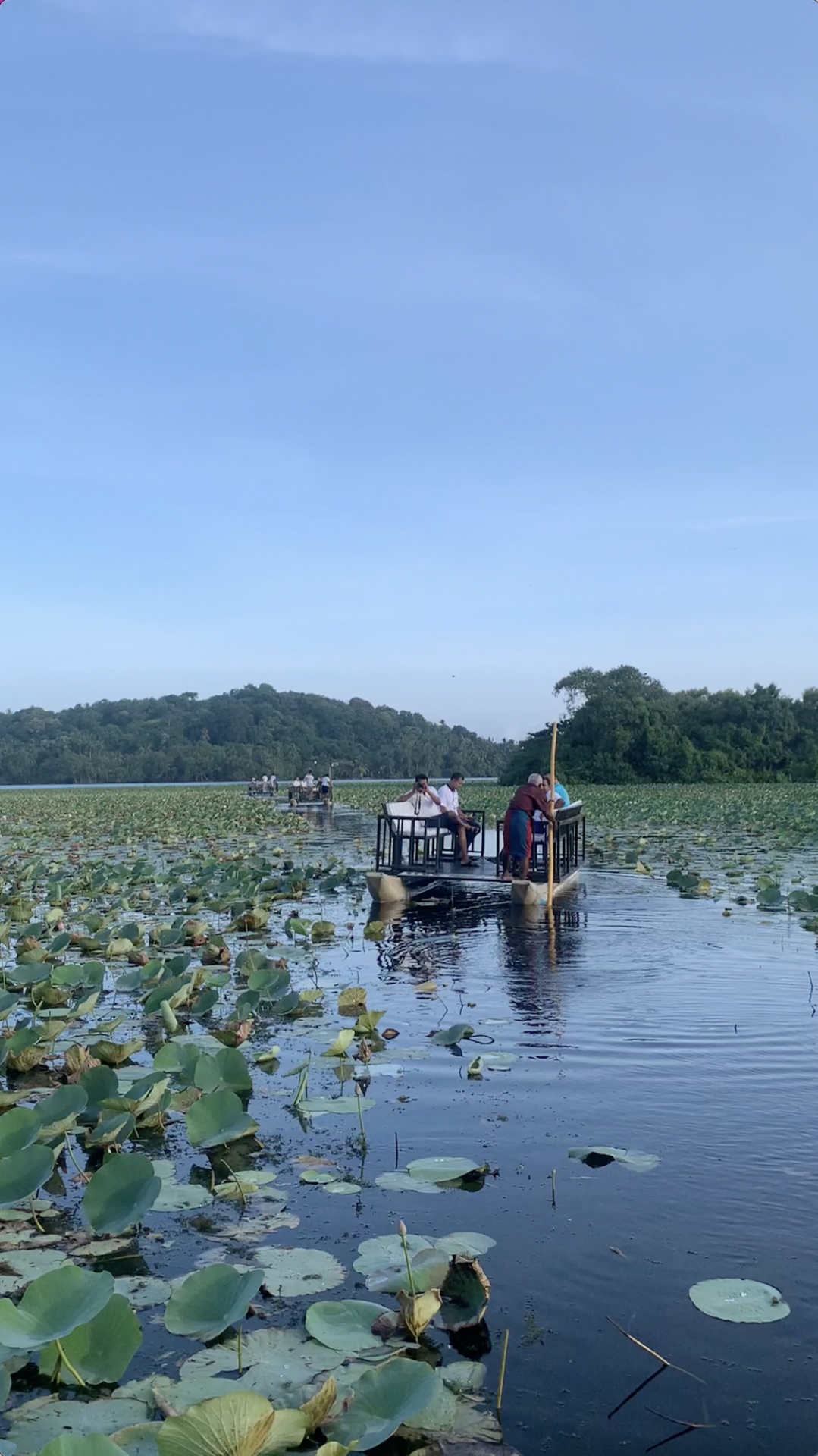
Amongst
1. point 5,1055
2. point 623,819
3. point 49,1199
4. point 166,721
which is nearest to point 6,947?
point 5,1055

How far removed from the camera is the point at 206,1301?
2.47 meters

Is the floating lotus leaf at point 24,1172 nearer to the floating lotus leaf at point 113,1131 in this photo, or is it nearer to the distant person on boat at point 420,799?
the floating lotus leaf at point 113,1131

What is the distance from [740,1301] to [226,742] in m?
88.7

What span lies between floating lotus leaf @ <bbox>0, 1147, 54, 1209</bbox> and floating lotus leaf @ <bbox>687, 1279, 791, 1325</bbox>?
1755 mm

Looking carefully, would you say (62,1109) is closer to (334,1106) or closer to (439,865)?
(334,1106)

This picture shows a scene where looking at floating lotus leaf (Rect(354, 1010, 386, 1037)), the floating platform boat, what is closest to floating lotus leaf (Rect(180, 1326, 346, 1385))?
floating lotus leaf (Rect(354, 1010, 386, 1037))

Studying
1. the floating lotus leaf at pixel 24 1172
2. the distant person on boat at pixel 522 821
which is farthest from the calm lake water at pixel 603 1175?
the distant person on boat at pixel 522 821

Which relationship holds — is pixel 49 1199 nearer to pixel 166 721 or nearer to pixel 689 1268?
pixel 689 1268

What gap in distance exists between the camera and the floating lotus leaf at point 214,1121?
3.61 meters

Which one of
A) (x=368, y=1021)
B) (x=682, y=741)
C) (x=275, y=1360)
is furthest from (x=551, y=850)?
(x=682, y=741)

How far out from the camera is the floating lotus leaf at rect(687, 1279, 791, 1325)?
2.69m

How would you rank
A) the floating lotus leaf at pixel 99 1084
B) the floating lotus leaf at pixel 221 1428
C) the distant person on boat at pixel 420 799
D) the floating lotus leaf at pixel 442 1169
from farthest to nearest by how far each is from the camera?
the distant person on boat at pixel 420 799 < the floating lotus leaf at pixel 99 1084 < the floating lotus leaf at pixel 442 1169 < the floating lotus leaf at pixel 221 1428

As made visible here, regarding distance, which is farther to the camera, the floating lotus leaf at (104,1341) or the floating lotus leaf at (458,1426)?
the floating lotus leaf at (104,1341)

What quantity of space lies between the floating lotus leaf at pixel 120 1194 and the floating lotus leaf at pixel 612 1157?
1531 millimetres
